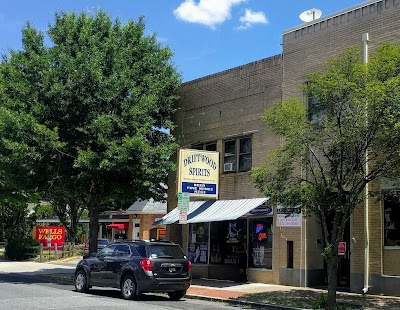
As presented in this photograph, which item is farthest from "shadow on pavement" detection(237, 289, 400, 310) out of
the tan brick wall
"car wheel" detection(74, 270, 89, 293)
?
"car wheel" detection(74, 270, 89, 293)

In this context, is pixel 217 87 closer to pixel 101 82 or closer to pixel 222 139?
pixel 222 139

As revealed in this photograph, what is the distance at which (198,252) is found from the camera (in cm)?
2169

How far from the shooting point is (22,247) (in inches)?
1344

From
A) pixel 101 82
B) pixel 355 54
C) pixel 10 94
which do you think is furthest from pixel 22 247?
pixel 355 54

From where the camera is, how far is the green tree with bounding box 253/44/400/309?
1216cm

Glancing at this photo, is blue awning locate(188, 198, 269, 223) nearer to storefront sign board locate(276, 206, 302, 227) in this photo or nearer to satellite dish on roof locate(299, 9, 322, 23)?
storefront sign board locate(276, 206, 302, 227)

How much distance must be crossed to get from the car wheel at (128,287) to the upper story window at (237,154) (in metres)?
7.00

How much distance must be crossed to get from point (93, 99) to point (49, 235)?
1943 centimetres

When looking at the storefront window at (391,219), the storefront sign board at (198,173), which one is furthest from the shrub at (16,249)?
the storefront window at (391,219)

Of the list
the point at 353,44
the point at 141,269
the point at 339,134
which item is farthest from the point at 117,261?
the point at 353,44

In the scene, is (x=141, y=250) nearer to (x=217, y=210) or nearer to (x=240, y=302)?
(x=240, y=302)

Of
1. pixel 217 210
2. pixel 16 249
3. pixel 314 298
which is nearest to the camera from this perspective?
pixel 314 298

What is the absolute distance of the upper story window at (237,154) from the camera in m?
20.2

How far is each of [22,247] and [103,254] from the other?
65.8ft
